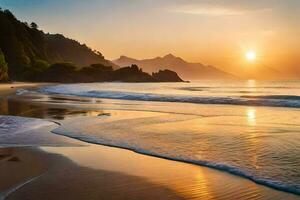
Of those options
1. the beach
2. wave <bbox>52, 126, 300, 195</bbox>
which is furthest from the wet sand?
wave <bbox>52, 126, 300, 195</bbox>

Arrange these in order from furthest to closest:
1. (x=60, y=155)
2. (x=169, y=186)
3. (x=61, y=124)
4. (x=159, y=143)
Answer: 1. (x=61, y=124)
2. (x=159, y=143)
3. (x=60, y=155)
4. (x=169, y=186)

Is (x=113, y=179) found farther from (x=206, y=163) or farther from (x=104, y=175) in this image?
(x=206, y=163)

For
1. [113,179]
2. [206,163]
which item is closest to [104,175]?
[113,179]

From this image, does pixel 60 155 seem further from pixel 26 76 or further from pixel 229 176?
pixel 26 76

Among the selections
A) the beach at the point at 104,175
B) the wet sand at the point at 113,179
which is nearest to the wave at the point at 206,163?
the beach at the point at 104,175

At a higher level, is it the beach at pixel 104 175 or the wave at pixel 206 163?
the wave at pixel 206 163

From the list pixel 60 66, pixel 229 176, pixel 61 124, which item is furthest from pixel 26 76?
pixel 229 176

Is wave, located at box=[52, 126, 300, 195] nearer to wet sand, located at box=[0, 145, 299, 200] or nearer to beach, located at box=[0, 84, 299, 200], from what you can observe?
beach, located at box=[0, 84, 299, 200]

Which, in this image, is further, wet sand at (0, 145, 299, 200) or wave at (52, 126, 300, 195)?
wave at (52, 126, 300, 195)

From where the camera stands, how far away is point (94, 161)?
8.60 metres

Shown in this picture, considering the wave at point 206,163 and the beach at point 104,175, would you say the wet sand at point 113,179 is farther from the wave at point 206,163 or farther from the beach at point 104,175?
the wave at point 206,163

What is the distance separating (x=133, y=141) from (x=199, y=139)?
6.37ft

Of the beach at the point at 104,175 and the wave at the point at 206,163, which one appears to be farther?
the wave at the point at 206,163

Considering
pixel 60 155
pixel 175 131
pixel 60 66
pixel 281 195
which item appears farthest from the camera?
pixel 60 66
